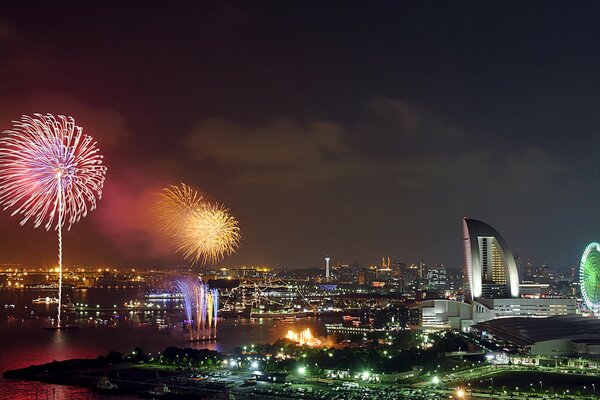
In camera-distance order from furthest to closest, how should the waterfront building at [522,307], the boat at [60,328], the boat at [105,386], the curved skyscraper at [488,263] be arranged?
1. the curved skyscraper at [488,263]
2. the waterfront building at [522,307]
3. the boat at [60,328]
4. the boat at [105,386]

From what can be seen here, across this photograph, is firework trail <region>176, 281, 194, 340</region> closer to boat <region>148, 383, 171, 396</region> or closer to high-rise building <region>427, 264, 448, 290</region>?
boat <region>148, 383, 171, 396</region>

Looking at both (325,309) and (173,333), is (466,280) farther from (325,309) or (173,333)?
(325,309)

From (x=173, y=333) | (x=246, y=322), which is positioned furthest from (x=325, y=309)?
(x=173, y=333)

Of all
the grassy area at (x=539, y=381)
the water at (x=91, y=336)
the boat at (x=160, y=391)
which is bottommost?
the grassy area at (x=539, y=381)

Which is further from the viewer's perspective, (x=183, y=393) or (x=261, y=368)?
(x=261, y=368)

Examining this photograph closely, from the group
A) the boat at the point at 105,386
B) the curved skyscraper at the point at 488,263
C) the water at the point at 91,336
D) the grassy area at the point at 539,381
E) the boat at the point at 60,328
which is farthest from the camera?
the curved skyscraper at the point at 488,263

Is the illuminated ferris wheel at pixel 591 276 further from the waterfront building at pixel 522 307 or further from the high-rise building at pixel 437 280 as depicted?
the high-rise building at pixel 437 280

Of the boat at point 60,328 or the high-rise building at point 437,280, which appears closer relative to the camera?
the boat at point 60,328

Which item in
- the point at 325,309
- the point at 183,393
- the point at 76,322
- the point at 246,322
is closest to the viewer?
the point at 183,393

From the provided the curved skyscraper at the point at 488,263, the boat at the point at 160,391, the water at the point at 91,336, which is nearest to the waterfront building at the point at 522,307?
the curved skyscraper at the point at 488,263
